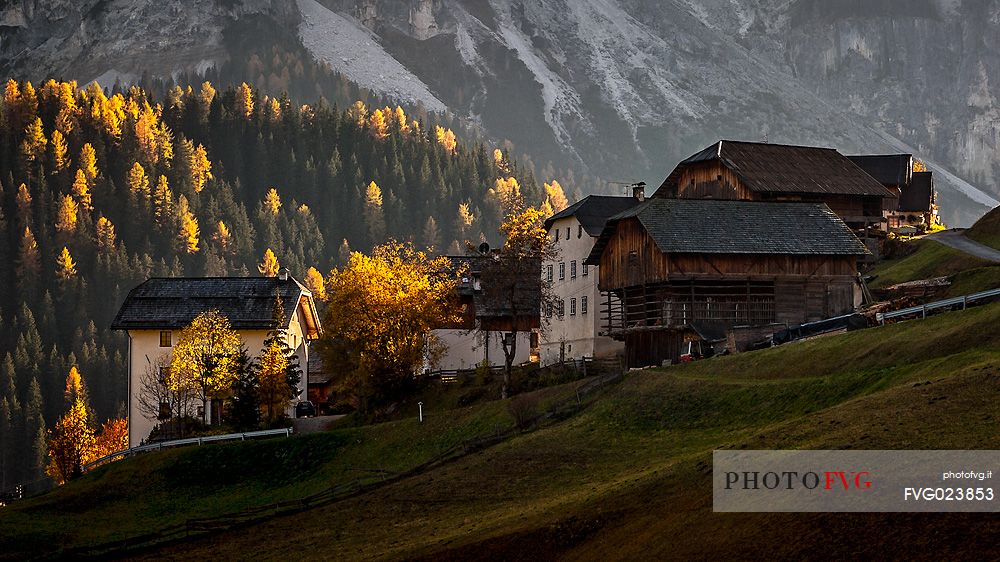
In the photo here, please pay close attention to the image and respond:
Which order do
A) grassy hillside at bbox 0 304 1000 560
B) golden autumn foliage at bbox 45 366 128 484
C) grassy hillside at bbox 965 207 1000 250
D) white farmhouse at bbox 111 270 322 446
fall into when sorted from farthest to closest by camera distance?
1. golden autumn foliage at bbox 45 366 128 484
2. white farmhouse at bbox 111 270 322 446
3. grassy hillside at bbox 965 207 1000 250
4. grassy hillside at bbox 0 304 1000 560

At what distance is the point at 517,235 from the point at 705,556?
51.6 metres

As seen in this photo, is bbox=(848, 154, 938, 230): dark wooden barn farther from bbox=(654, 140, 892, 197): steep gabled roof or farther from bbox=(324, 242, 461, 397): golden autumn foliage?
bbox=(324, 242, 461, 397): golden autumn foliage

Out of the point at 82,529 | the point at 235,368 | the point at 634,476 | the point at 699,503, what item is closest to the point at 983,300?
the point at 634,476

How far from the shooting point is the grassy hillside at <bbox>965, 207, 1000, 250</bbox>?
9319 cm

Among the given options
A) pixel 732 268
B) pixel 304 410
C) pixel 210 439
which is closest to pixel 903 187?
pixel 732 268

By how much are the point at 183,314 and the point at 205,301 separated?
184 cm

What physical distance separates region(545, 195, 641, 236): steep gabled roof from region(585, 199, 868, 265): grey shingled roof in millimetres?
13522

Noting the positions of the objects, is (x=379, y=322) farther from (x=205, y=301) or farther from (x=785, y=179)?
(x=785, y=179)

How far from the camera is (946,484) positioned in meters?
32.4

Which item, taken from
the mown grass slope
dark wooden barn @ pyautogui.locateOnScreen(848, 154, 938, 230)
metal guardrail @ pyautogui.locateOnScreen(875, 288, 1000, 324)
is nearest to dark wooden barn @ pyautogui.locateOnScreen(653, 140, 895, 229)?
the mown grass slope

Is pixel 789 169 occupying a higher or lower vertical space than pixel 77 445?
higher

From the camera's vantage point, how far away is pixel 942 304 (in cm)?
5712

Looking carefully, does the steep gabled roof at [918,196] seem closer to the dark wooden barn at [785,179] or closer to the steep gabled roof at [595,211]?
the dark wooden barn at [785,179]

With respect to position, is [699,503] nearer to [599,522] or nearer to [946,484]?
[599,522]
